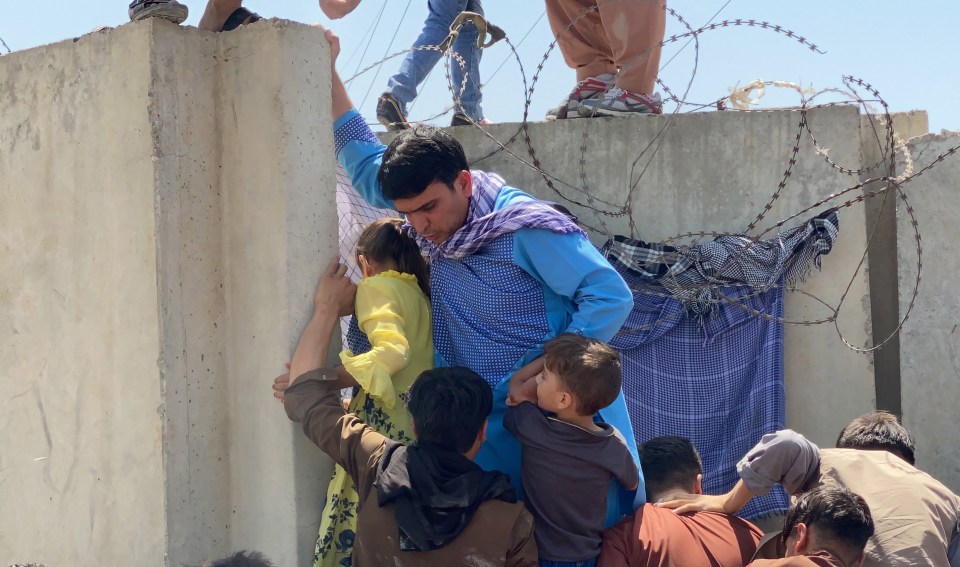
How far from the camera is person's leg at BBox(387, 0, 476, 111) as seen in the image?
579cm

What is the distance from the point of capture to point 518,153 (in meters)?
5.26

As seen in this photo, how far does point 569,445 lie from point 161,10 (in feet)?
5.61

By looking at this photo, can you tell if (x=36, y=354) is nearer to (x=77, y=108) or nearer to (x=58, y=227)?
(x=58, y=227)

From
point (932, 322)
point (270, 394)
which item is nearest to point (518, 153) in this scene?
point (932, 322)

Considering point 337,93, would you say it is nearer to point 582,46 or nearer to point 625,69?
point 625,69

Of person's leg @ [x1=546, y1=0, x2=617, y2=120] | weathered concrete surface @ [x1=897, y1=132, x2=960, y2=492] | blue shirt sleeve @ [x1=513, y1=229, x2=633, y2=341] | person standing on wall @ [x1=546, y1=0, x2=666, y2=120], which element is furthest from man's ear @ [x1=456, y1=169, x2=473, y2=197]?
weathered concrete surface @ [x1=897, y1=132, x2=960, y2=492]

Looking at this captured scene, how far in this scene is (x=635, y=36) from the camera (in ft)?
17.1

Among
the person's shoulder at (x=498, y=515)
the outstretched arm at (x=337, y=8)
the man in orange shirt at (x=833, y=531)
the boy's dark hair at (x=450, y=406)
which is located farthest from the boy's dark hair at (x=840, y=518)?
the outstretched arm at (x=337, y=8)

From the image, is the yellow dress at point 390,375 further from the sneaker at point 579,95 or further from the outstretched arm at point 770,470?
the sneaker at point 579,95

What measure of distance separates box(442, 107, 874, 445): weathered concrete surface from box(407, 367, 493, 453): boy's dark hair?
7.36 feet

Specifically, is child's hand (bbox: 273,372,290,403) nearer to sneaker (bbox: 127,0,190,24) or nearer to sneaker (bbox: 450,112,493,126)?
sneaker (bbox: 127,0,190,24)

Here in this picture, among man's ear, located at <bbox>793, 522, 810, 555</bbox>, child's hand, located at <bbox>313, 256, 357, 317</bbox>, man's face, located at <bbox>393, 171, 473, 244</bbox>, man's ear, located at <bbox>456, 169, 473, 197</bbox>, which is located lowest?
man's ear, located at <bbox>793, 522, 810, 555</bbox>

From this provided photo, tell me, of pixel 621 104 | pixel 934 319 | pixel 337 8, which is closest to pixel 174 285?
pixel 337 8

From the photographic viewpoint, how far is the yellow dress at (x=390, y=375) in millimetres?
3084
